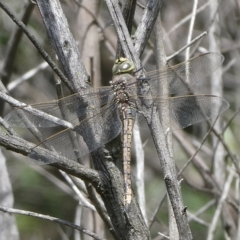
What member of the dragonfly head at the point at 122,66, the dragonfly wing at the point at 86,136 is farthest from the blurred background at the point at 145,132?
the dragonfly wing at the point at 86,136

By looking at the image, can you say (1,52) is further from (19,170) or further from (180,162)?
(180,162)

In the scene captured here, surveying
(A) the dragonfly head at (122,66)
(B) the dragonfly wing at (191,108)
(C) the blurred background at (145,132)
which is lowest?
(B) the dragonfly wing at (191,108)

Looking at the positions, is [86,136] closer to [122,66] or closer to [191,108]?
[122,66]

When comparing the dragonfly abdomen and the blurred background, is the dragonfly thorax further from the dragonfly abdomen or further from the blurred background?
the blurred background

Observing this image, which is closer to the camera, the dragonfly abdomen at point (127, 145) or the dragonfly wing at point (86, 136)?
the dragonfly abdomen at point (127, 145)

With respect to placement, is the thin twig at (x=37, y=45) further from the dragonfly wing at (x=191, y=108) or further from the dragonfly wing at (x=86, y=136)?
the dragonfly wing at (x=191, y=108)

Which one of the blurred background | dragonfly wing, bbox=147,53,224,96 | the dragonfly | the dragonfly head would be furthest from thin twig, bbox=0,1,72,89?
the blurred background

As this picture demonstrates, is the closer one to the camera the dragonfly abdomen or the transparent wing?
the dragonfly abdomen
